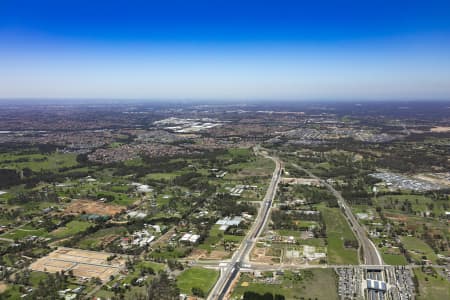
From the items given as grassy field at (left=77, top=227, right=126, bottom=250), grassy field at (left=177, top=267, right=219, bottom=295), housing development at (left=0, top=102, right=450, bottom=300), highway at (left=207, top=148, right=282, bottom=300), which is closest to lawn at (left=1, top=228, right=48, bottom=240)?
housing development at (left=0, top=102, right=450, bottom=300)

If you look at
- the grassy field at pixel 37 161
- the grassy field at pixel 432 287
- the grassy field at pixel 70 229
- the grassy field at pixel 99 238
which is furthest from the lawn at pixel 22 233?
the grassy field at pixel 432 287

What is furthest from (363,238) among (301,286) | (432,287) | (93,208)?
(93,208)

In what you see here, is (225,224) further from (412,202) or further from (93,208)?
(412,202)

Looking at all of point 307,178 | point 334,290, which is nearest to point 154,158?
point 307,178

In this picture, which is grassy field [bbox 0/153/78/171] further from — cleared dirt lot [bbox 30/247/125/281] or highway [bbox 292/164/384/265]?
highway [bbox 292/164/384/265]

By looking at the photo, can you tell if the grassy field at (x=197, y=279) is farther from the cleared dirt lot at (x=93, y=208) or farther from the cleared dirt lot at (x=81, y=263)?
the cleared dirt lot at (x=93, y=208)

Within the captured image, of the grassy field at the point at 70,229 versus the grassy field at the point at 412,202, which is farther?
the grassy field at the point at 412,202
